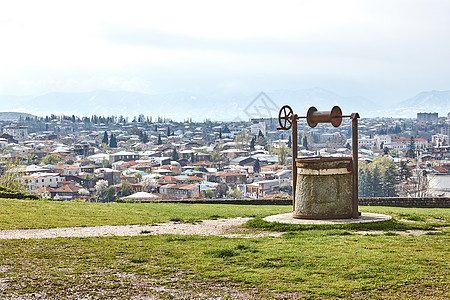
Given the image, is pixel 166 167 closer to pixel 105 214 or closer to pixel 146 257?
pixel 105 214

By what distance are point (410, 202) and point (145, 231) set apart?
1381 centimetres

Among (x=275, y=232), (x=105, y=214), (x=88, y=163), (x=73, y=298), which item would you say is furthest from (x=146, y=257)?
(x=88, y=163)

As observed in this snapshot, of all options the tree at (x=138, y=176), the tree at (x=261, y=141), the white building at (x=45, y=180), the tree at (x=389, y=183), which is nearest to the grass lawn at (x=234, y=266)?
the tree at (x=389, y=183)

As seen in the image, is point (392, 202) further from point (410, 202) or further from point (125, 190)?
point (125, 190)

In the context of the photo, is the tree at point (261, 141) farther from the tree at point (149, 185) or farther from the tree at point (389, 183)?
the tree at point (389, 183)

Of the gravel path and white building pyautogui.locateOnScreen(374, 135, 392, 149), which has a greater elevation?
white building pyautogui.locateOnScreen(374, 135, 392, 149)

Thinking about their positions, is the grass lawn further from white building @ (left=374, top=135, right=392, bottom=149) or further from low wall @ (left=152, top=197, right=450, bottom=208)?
white building @ (left=374, top=135, right=392, bottom=149)

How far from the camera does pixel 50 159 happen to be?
15000 cm

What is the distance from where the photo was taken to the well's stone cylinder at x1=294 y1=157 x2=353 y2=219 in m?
13.1

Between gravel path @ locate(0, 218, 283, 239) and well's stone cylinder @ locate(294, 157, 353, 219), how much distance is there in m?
1.79

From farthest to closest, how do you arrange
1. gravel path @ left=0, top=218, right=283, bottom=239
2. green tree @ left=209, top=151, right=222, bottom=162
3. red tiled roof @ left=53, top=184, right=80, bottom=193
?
green tree @ left=209, top=151, right=222, bottom=162 < red tiled roof @ left=53, top=184, right=80, bottom=193 < gravel path @ left=0, top=218, right=283, bottom=239

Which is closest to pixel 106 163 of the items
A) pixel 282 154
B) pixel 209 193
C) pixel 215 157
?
pixel 215 157

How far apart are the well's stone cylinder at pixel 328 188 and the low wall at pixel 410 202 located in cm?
1024

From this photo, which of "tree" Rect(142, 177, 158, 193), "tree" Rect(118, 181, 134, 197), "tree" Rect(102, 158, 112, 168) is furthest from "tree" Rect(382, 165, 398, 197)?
"tree" Rect(102, 158, 112, 168)
